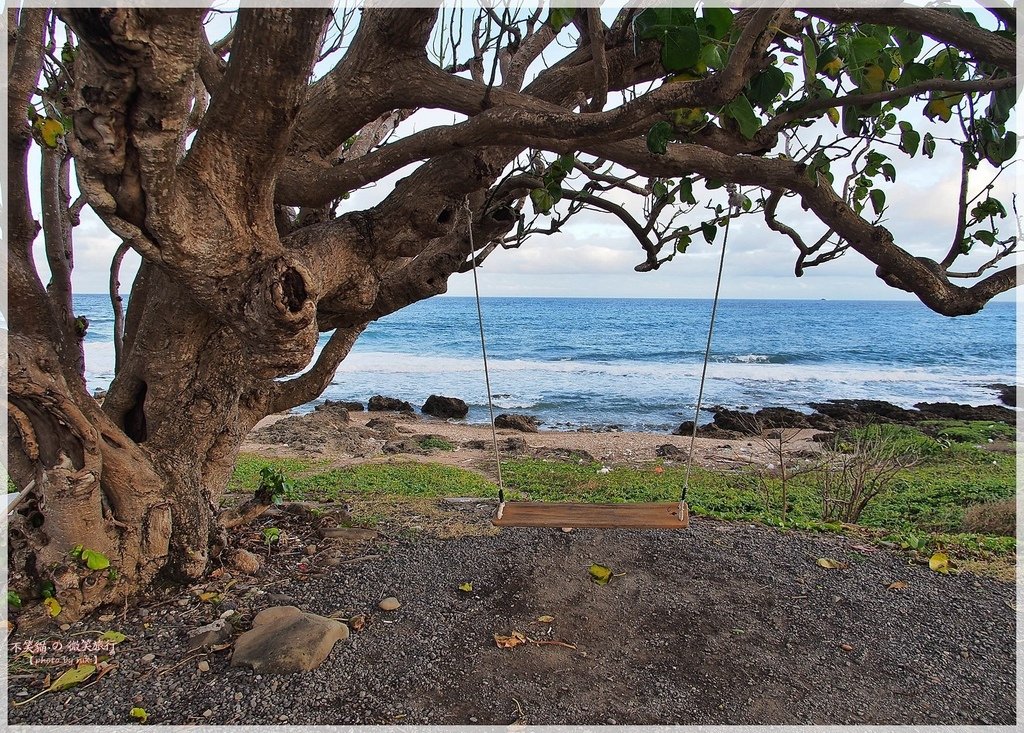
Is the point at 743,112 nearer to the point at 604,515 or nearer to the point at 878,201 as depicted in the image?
the point at 878,201

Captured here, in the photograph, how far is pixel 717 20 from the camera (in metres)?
2.18

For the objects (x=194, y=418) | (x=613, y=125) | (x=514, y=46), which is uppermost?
(x=514, y=46)

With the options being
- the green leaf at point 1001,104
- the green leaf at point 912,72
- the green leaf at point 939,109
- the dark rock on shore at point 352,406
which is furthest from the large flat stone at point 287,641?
the dark rock on shore at point 352,406

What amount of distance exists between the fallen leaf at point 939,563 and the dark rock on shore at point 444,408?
12.7m

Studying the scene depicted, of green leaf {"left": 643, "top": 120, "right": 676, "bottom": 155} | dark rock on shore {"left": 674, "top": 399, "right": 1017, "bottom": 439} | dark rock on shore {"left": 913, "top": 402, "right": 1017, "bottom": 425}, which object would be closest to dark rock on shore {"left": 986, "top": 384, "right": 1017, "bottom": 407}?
dark rock on shore {"left": 913, "top": 402, "right": 1017, "bottom": 425}

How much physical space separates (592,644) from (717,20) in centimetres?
252

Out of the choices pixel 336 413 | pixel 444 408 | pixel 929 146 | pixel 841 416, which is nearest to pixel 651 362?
pixel 841 416

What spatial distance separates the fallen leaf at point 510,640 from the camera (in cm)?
290

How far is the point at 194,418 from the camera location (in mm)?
3398

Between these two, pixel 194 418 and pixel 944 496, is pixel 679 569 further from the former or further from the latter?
pixel 944 496

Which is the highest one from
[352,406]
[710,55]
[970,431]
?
[710,55]

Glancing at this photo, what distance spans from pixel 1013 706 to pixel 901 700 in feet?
1.37

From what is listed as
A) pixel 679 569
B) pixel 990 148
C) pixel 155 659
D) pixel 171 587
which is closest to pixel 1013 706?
pixel 679 569

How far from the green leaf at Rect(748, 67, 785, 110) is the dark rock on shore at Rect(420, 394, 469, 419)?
14.0m
